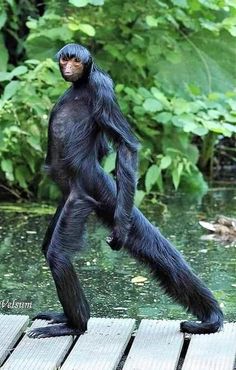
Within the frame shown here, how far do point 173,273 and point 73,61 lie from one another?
3.89 ft

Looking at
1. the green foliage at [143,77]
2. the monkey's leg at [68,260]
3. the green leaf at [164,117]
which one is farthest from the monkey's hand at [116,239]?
the green leaf at [164,117]

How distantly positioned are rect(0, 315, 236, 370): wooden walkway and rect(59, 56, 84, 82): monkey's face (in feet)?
4.24

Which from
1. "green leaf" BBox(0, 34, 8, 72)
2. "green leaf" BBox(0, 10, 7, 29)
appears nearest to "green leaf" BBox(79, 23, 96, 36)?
"green leaf" BBox(0, 10, 7, 29)

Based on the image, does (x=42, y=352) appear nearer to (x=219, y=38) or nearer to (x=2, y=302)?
(x=2, y=302)

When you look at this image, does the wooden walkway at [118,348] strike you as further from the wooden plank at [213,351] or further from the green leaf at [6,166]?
the green leaf at [6,166]

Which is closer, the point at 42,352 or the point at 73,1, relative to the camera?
the point at 42,352

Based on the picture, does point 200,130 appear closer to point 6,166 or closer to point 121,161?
point 6,166

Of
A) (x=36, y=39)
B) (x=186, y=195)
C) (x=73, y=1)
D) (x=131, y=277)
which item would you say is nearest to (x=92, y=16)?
(x=36, y=39)

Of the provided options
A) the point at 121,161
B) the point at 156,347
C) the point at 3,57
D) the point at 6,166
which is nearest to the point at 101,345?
the point at 156,347

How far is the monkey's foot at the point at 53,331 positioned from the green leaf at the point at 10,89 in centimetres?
432

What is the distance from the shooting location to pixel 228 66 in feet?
34.9

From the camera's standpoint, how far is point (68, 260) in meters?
5.27

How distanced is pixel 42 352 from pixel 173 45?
5791 millimetres

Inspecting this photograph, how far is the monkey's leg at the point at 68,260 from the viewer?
5262 millimetres
